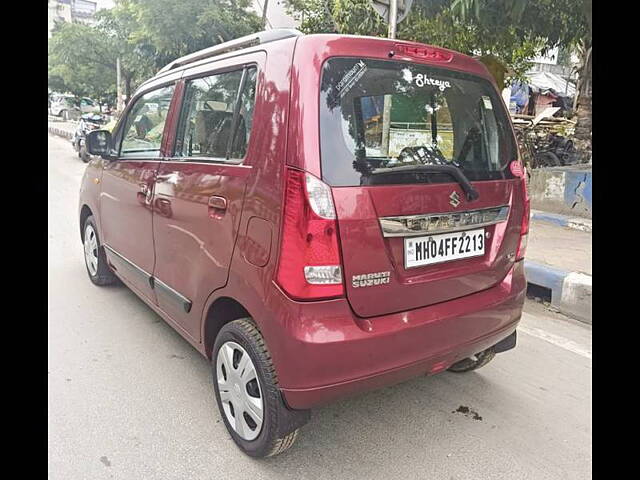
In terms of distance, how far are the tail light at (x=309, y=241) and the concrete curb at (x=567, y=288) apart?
3.07 m

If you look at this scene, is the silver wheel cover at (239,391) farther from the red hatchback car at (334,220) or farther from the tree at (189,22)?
the tree at (189,22)

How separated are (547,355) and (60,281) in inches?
164

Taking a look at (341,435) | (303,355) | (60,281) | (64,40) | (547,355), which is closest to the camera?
(303,355)

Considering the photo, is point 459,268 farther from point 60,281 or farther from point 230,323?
point 60,281

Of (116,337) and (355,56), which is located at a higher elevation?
(355,56)

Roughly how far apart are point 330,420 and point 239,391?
1.85 feet

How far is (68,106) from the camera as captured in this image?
44656 millimetres

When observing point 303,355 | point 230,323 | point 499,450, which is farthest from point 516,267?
point 230,323

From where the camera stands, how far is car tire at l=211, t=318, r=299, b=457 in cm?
206

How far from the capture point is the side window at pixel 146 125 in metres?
3.11

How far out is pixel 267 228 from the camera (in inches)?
77.8

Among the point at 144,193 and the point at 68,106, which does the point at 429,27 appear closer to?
the point at 144,193

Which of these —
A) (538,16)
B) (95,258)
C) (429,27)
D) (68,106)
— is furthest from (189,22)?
(68,106)
